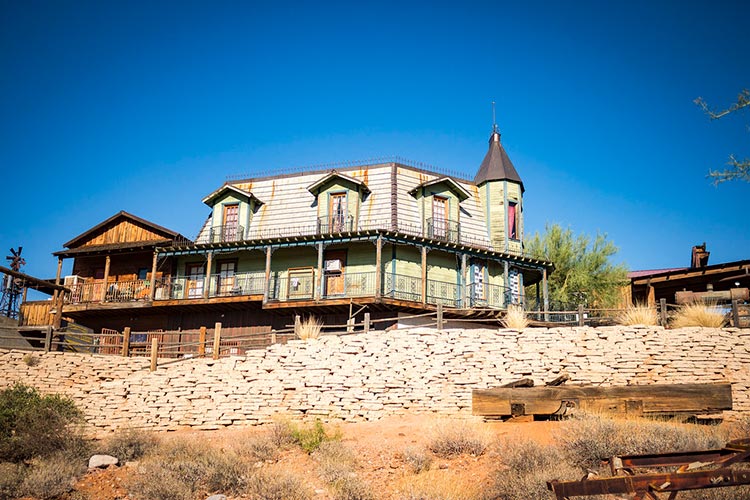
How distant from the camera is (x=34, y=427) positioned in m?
15.1

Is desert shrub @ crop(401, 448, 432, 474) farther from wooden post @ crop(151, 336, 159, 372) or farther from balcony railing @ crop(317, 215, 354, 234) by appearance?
balcony railing @ crop(317, 215, 354, 234)

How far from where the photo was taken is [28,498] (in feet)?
40.8

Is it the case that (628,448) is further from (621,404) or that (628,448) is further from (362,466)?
(362,466)

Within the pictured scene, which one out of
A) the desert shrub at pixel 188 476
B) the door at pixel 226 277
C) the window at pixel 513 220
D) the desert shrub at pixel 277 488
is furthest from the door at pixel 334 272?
the desert shrub at pixel 277 488

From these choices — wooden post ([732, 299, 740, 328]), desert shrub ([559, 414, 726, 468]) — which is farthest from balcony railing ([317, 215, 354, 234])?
desert shrub ([559, 414, 726, 468])

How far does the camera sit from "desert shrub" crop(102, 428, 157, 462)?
1484 centimetres

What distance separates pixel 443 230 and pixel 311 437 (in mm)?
16241

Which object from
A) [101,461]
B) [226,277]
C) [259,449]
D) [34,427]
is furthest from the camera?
[226,277]

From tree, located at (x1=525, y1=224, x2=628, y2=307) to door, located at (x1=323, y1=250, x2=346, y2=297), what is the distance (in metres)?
9.92

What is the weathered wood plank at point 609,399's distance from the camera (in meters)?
14.1

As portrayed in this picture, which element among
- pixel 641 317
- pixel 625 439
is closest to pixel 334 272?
pixel 641 317

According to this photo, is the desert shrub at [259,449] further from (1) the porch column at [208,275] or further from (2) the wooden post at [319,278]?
(1) the porch column at [208,275]

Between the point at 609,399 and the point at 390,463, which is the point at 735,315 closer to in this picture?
the point at 609,399

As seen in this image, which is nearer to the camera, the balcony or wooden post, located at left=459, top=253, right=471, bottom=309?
wooden post, located at left=459, top=253, right=471, bottom=309
